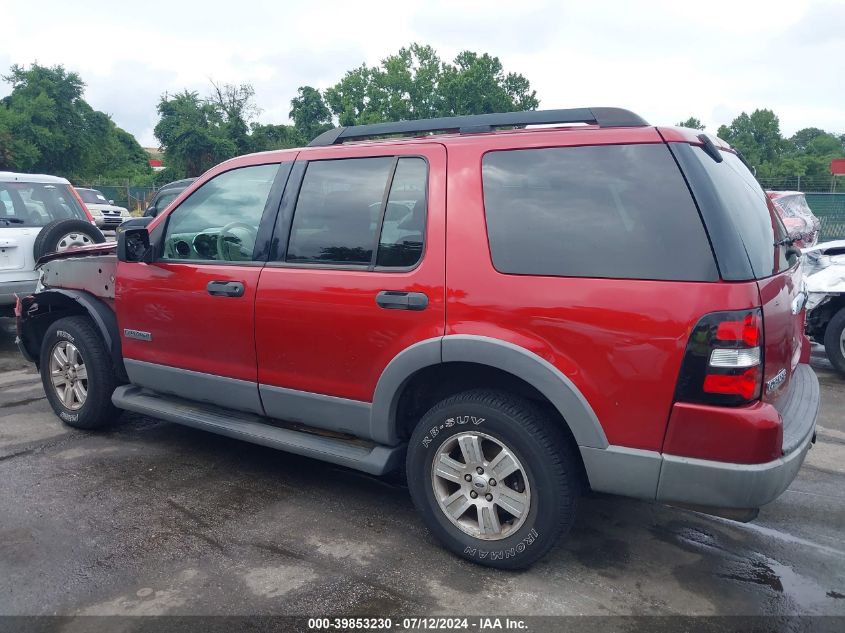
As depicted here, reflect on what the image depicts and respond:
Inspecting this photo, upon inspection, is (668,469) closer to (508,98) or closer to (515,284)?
(515,284)

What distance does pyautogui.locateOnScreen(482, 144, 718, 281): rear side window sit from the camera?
263 cm

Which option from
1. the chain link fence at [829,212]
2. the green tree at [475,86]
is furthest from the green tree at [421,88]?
the chain link fence at [829,212]

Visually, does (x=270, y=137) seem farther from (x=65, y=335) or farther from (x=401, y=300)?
(x=401, y=300)

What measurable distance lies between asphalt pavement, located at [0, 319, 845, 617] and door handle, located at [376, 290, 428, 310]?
1179mm

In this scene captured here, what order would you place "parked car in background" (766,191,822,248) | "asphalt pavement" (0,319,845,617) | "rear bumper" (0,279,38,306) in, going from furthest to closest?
1. "parked car in background" (766,191,822,248)
2. "rear bumper" (0,279,38,306)
3. "asphalt pavement" (0,319,845,617)

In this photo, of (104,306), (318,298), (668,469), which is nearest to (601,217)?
(668,469)

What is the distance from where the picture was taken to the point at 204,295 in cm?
393

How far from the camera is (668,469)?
2.64m

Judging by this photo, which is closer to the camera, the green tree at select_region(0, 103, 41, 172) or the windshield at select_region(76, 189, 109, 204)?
the windshield at select_region(76, 189, 109, 204)

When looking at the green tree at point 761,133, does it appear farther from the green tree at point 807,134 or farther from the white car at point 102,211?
the white car at point 102,211

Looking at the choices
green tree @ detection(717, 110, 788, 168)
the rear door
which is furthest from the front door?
green tree @ detection(717, 110, 788, 168)

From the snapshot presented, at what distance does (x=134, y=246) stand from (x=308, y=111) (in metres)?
Answer: 61.6

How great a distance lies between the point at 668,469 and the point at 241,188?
9.21 feet

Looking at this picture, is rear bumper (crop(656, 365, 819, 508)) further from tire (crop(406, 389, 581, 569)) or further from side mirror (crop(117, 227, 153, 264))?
side mirror (crop(117, 227, 153, 264))
